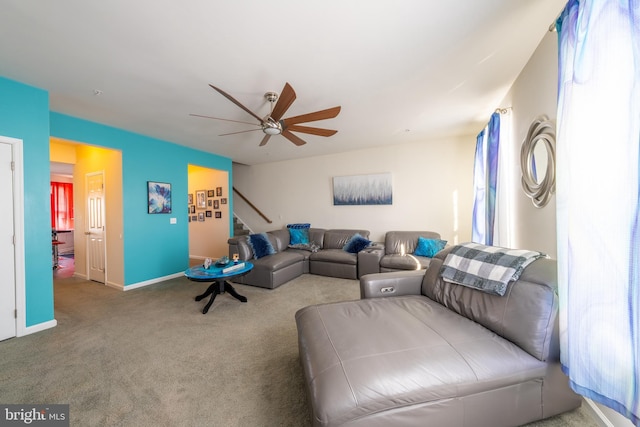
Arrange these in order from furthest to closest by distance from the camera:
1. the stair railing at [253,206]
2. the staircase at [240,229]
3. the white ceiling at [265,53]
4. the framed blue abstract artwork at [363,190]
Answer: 1. the staircase at [240,229]
2. the stair railing at [253,206]
3. the framed blue abstract artwork at [363,190]
4. the white ceiling at [265,53]

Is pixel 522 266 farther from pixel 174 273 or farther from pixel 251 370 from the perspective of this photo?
pixel 174 273

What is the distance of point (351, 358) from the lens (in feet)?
3.93

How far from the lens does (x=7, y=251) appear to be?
235 cm

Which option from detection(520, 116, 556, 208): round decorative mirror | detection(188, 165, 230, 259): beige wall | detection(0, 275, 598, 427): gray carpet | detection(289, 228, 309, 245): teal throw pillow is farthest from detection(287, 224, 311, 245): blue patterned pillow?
detection(520, 116, 556, 208): round decorative mirror

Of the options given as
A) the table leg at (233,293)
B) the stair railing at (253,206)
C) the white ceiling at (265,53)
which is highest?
the white ceiling at (265,53)

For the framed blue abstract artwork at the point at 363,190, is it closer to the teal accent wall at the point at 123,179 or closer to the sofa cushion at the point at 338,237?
the sofa cushion at the point at 338,237

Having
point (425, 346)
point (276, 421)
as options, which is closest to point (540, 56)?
point (425, 346)

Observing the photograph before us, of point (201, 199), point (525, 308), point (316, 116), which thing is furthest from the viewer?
point (201, 199)

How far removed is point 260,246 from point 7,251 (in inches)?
113

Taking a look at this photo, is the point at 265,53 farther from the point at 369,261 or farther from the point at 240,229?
the point at 240,229

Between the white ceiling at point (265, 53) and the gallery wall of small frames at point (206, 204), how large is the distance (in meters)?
2.95

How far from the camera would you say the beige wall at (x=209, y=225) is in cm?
599

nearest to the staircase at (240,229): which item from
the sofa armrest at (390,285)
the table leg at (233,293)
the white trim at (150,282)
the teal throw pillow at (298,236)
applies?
the teal throw pillow at (298,236)

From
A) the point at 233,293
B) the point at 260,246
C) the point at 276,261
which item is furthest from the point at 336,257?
the point at 233,293
